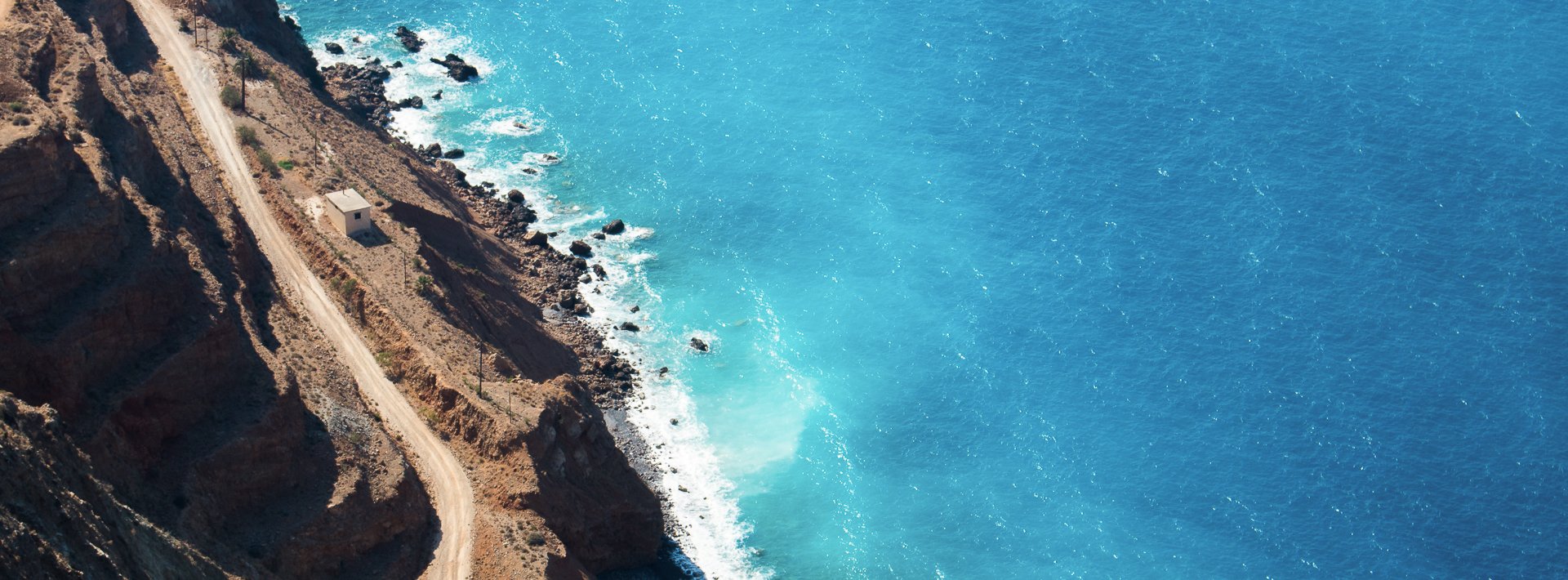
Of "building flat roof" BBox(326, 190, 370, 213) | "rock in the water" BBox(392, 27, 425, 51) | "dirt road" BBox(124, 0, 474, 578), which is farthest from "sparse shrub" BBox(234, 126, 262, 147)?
"rock in the water" BBox(392, 27, 425, 51)

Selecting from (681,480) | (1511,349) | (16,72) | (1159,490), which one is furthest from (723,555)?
(1511,349)

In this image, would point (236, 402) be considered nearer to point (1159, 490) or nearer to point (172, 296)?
point (172, 296)

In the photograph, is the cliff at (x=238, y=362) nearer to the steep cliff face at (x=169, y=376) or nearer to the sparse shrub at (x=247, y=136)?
the steep cliff face at (x=169, y=376)

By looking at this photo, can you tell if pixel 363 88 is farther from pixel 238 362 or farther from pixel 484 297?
pixel 238 362

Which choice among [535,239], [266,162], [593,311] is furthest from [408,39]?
[266,162]

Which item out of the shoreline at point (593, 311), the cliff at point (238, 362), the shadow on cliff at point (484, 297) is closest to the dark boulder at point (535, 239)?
the shoreline at point (593, 311)
